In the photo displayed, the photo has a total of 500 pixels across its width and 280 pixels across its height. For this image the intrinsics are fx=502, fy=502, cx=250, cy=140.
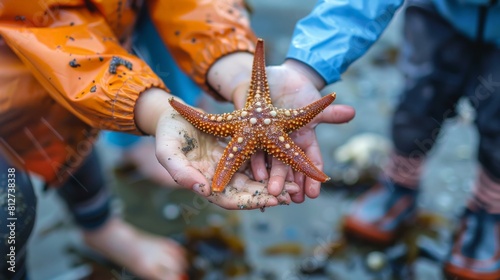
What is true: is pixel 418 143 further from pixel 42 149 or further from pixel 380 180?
pixel 42 149

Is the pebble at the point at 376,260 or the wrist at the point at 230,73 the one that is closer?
the wrist at the point at 230,73

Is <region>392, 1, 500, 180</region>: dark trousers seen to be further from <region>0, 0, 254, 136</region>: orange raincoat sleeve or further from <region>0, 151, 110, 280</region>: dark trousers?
<region>0, 151, 110, 280</region>: dark trousers

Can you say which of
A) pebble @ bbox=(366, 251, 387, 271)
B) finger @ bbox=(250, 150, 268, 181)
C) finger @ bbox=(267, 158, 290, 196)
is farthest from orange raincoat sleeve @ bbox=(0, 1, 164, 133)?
pebble @ bbox=(366, 251, 387, 271)

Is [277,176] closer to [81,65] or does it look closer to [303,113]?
[303,113]

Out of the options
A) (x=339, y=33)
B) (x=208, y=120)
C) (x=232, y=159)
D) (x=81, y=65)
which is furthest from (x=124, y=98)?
(x=339, y=33)

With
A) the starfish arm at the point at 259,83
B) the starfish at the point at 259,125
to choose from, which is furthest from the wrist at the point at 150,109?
the starfish arm at the point at 259,83

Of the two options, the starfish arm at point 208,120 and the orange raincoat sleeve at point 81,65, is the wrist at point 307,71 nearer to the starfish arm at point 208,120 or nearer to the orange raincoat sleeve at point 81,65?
the starfish arm at point 208,120
